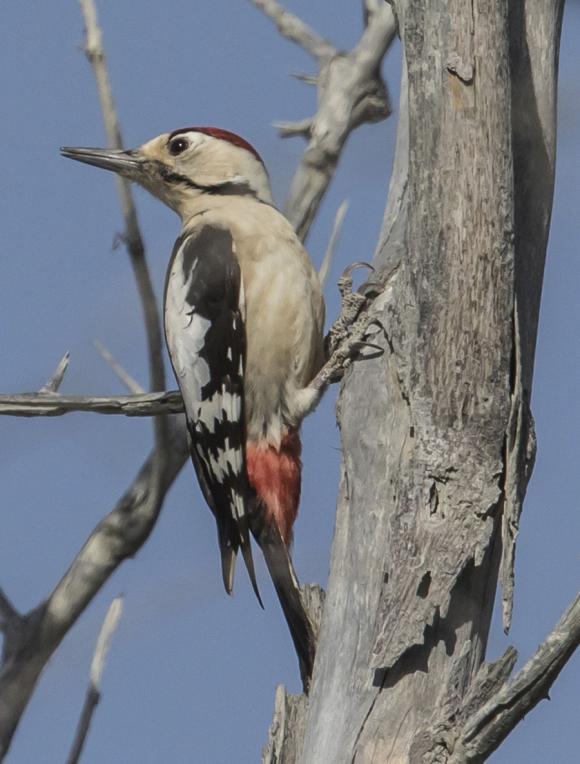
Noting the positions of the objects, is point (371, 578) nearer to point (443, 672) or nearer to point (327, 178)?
point (443, 672)

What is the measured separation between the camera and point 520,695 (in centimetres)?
210

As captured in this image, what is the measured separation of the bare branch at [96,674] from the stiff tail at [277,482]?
2.10ft

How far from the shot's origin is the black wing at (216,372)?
367 cm

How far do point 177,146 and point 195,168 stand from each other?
0.10m

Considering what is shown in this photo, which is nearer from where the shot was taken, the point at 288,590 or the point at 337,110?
the point at 288,590

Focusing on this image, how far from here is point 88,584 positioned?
3496 millimetres

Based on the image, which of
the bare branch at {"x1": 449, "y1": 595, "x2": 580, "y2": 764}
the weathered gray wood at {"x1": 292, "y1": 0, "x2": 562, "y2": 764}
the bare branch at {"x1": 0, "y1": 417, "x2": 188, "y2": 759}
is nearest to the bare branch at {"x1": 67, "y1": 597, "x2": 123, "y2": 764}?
the bare branch at {"x1": 0, "y1": 417, "x2": 188, "y2": 759}

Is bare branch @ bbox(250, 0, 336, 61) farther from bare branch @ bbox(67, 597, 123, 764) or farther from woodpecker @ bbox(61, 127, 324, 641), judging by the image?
bare branch @ bbox(67, 597, 123, 764)

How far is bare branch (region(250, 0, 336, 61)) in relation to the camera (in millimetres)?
4215

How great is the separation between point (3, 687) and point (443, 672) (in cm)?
126

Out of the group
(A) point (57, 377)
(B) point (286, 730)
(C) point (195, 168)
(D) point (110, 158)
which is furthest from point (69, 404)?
(C) point (195, 168)

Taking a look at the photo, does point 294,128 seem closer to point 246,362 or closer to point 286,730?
point 246,362

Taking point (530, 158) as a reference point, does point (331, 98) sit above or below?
above

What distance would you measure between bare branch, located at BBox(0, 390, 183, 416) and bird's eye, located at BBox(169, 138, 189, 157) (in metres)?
1.38
